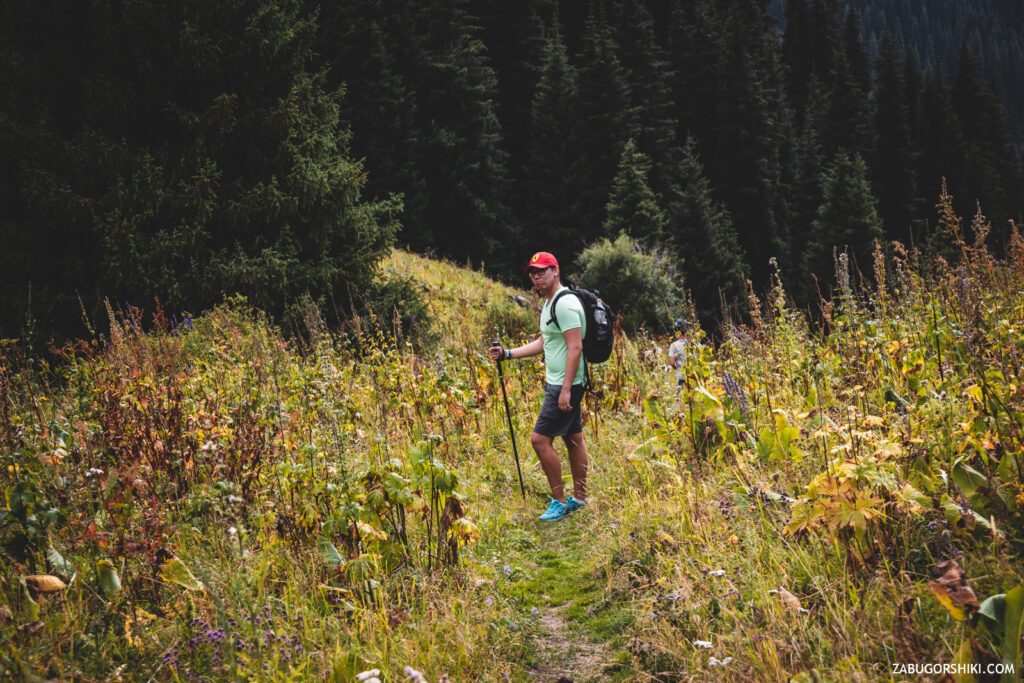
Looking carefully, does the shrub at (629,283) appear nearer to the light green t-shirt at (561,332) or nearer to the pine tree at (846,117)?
the light green t-shirt at (561,332)

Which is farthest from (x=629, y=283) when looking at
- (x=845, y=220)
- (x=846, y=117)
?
(x=846, y=117)

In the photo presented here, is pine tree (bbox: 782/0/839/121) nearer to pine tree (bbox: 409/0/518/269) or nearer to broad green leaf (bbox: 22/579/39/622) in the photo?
pine tree (bbox: 409/0/518/269)

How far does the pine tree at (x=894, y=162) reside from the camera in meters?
53.7

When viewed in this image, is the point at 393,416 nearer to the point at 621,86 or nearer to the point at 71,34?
the point at 71,34

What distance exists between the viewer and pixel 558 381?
5.27 meters

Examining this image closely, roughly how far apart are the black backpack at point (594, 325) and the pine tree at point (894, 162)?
188 feet

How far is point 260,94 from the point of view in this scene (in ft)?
39.1

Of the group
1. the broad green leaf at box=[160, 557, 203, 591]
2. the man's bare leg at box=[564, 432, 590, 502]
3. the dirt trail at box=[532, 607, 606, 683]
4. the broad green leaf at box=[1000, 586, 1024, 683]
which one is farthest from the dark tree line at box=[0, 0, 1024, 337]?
the broad green leaf at box=[1000, 586, 1024, 683]

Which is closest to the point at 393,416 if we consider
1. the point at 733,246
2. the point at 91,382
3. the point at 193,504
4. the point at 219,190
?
the point at 91,382

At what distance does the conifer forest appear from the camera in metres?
2.65

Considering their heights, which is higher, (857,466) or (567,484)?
(857,466)

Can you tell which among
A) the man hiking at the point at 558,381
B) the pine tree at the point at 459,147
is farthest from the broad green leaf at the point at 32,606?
the pine tree at the point at 459,147

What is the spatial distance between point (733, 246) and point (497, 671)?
39.9 metres

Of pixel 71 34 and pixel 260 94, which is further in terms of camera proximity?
pixel 260 94
